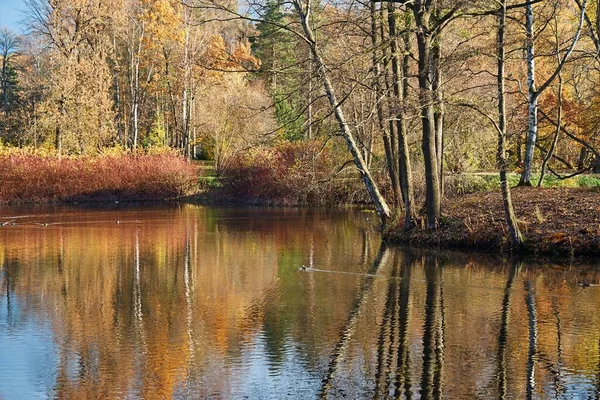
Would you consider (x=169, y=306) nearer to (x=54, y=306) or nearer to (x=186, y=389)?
(x=54, y=306)

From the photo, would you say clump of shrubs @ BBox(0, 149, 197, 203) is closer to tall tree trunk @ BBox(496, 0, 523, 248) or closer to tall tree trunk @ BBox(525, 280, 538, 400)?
tall tree trunk @ BBox(496, 0, 523, 248)

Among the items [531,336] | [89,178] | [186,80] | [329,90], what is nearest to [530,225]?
[329,90]

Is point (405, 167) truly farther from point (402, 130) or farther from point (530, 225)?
point (530, 225)

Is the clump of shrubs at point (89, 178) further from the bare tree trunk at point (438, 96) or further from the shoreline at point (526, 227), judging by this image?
the bare tree trunk at point (438, 96)

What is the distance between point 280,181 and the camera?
131 feet

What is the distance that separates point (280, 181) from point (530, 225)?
21650 millimetres

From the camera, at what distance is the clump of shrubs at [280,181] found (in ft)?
124

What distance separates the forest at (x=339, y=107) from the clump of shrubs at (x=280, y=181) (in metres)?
0.10

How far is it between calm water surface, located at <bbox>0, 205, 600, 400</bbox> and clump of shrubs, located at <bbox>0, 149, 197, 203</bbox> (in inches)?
858

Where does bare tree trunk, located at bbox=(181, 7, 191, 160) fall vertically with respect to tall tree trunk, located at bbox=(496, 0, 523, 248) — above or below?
above

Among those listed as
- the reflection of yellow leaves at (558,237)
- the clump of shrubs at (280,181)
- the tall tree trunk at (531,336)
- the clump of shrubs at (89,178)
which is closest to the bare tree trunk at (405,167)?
the reflection of yellow leaves at (558,237)

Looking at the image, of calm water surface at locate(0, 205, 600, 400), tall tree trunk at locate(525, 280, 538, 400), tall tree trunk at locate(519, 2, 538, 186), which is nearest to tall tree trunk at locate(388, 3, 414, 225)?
calm water surface at locate(0, 205, 600, 400)

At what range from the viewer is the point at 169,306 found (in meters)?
13.7

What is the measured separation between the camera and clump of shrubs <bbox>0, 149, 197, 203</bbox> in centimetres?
4366
